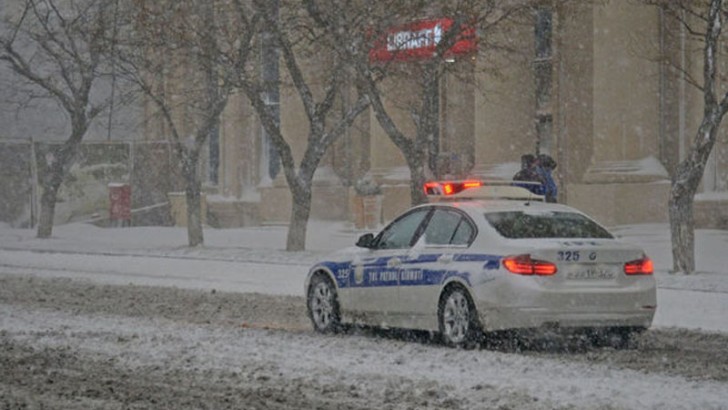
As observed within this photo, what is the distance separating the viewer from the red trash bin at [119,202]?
4291cm

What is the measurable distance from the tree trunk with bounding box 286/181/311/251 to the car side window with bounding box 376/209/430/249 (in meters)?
16.0

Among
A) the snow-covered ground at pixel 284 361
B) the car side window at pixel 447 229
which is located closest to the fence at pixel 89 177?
the snow-covered ground at pixel 284 361

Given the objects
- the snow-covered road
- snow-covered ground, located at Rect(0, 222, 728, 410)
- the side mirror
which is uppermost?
the side mirror

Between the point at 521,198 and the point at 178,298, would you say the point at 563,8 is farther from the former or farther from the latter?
the point at 521,198

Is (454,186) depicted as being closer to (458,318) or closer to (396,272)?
(396,272)

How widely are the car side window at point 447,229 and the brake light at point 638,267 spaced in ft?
4.79

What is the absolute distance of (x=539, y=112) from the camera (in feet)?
116

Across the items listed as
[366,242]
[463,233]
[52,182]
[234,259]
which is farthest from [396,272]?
[52,182]

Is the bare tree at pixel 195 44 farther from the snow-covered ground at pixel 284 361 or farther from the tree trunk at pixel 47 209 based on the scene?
the snow-covered ground at pixel 284 361

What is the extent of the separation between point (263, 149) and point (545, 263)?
107ft

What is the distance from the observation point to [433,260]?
13641 mm

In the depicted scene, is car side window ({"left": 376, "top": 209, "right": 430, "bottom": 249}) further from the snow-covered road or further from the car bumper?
the snow-covered road

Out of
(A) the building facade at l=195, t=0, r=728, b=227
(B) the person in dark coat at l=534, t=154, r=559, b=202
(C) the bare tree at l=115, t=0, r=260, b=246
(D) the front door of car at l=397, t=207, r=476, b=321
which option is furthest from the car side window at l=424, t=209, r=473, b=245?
(C) the bare tree at l=115, t=0, r=260, b=246

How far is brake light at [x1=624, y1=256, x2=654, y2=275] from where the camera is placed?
13.1 meters
